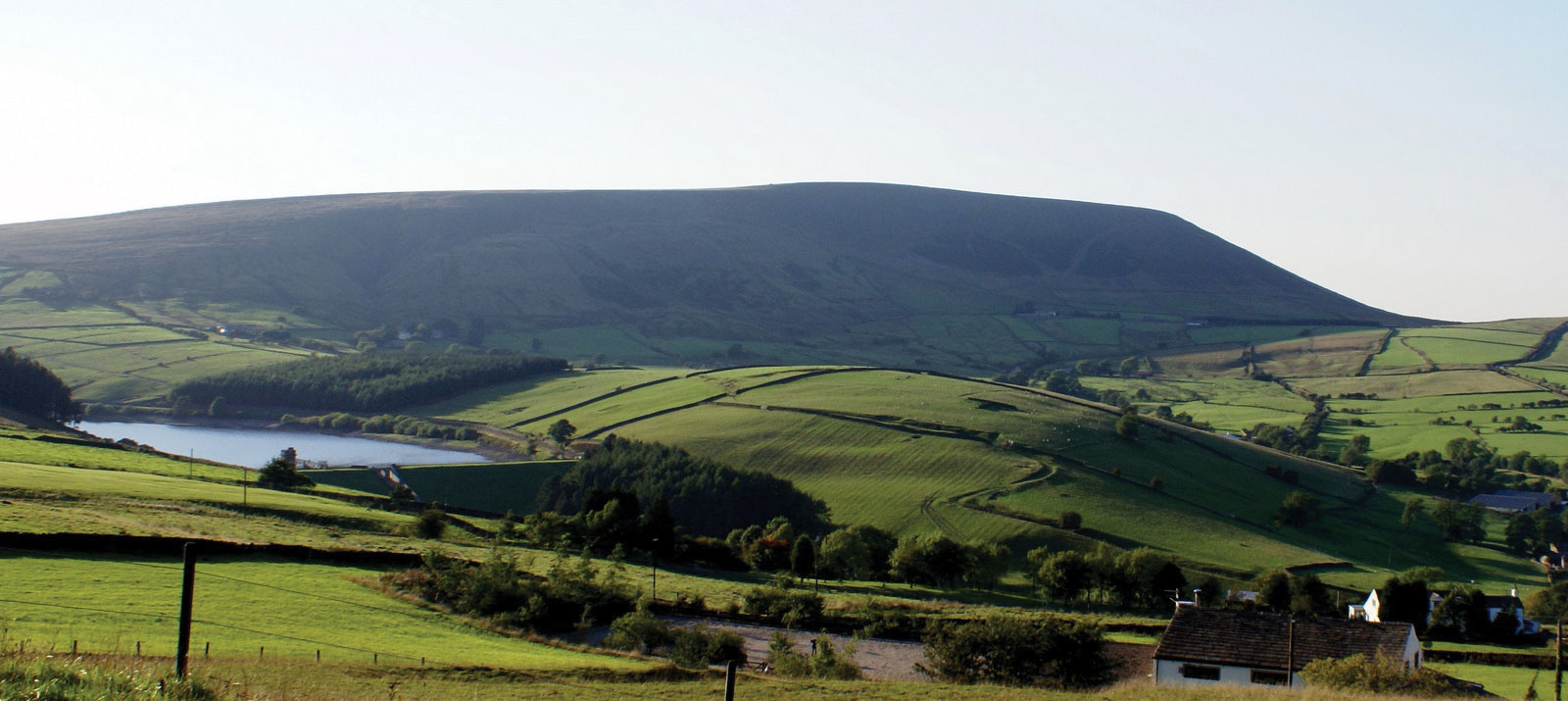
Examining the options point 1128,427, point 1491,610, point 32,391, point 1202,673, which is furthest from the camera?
point 32,391

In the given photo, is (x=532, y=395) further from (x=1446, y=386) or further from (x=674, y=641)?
(x=1446, y=386)

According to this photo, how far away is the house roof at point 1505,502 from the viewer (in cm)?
12306

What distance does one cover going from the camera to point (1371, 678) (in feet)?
128

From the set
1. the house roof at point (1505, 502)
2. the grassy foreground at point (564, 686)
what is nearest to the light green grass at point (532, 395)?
the house roof at point (1505, 502)

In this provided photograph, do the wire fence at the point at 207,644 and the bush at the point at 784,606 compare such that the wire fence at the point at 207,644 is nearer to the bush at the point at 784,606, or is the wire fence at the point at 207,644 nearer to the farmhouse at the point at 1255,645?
the bush at the point at 784,606

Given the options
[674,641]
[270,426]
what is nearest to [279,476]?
[674,641]

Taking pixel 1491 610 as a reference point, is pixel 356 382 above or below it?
A: above

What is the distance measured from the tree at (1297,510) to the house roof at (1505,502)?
95.9ft

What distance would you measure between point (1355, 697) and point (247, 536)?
45652mm

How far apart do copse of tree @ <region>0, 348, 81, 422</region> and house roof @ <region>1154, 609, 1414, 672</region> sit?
129978 mm

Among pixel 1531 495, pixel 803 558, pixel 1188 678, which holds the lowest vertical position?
pixel 803 558

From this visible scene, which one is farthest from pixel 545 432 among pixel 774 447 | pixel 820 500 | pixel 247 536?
pixel 247 536

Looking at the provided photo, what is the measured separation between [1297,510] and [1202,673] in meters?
64.8

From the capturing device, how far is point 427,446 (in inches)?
5541
